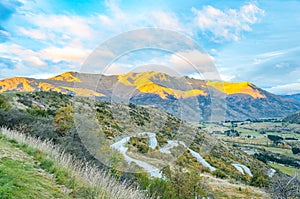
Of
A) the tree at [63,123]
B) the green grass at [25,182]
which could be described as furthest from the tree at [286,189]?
the tree at [63,123]

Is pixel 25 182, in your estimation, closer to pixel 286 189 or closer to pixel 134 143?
pixel 134 143

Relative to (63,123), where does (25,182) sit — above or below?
below

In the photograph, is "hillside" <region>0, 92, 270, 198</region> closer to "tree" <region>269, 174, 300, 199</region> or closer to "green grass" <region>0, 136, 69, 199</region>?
"green grass" <region>0, 136, 69, 199</region>

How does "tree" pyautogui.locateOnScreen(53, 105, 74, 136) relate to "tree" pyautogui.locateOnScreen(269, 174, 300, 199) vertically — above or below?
above

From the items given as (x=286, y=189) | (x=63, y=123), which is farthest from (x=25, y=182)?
(x=286, y=189)

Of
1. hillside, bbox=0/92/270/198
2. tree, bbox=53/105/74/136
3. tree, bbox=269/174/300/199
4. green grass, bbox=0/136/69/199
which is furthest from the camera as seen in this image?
tree, bbox=53/105/74/136

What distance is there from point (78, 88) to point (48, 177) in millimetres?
5729

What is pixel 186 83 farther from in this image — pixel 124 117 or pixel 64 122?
pixel 64 122

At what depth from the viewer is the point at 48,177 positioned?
24.2 ft

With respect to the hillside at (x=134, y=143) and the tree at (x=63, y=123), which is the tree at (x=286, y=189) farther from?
the tree at (x=63, y=123)

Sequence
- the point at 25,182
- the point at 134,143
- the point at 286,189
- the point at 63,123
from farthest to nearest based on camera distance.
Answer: the point at 63,123, the point at 134,143, the point at 286,189, the point at 25,182

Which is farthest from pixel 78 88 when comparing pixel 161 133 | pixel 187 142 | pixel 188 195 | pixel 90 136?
pixel 188 195

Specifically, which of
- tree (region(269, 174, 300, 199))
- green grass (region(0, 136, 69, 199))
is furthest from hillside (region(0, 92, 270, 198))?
tree (region(269, 174, 300, 199))

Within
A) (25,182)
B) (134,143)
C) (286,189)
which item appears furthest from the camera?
(134,143)
